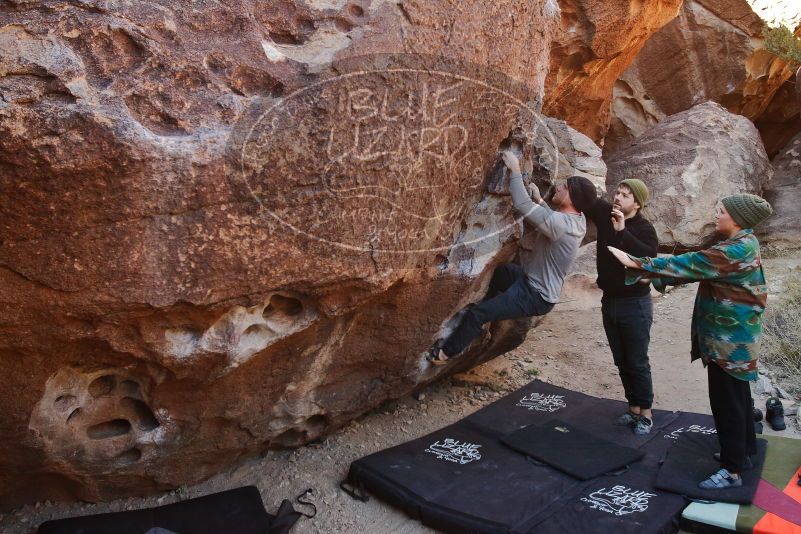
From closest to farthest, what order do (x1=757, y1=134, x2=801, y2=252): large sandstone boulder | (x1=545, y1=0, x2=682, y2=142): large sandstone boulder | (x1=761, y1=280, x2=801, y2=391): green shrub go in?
(x1=761, y1=280, x2=801, y2=391): green shrub → (x1=545, y1=0, x2=682, y2=142): large sandstone boulder → (x1=757, y1=134, x2=801, y2=252): large sandstone boulder

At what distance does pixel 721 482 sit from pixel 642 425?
2.24ft

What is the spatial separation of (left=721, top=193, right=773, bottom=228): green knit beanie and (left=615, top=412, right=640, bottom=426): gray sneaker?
1.29 meters

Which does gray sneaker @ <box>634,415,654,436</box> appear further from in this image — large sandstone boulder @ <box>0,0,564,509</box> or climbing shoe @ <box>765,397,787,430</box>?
large sandstone boulder @ <box>0,0,564,509</box>

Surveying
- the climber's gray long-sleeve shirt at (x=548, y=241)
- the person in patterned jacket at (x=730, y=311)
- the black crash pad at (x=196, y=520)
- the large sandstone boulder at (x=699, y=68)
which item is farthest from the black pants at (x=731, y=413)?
the large sandstone boulder at (x=699, y=68)

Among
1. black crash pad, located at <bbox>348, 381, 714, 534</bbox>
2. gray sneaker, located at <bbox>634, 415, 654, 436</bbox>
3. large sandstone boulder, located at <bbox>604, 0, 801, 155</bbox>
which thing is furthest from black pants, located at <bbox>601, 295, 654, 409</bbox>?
large sandstone boulder, located at <bbox>604, 0, 801, 155</bbox>

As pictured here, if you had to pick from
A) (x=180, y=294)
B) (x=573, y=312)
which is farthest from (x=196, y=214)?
(x=573, y=312)

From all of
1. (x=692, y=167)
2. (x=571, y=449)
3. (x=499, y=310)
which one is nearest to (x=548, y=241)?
(x=499, y=310)

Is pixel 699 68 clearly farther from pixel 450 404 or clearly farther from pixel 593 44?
pixel 450 404

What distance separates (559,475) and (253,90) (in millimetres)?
2176

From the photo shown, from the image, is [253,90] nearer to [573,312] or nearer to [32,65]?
[32,65]

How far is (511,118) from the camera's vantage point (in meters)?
3.17

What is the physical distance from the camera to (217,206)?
2.35 meters

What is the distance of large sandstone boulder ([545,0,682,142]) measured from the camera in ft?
19.7

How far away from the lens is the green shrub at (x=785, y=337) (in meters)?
4.43
